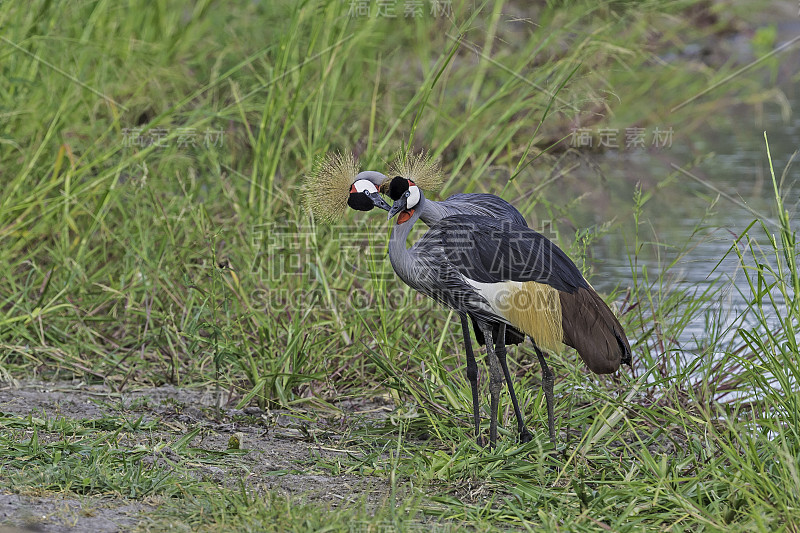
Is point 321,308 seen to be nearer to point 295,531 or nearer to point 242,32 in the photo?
point 295,531

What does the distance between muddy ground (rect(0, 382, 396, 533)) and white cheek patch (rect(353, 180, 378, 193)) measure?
86 cm

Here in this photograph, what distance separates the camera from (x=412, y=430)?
11.7ft

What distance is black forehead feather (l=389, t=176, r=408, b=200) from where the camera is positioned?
308 cm

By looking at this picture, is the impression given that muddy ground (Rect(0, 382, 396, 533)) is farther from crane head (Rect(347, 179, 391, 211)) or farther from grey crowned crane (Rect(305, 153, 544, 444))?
crane head (Rect(347, 179, 391, 211))

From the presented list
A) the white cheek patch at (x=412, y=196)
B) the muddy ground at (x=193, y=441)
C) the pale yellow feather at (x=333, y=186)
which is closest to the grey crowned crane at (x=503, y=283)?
the white cheek patch at (x=412, y=196)

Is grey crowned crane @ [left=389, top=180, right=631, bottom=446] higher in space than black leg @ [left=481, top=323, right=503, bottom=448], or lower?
higher

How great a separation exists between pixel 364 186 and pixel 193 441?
104 centimetres

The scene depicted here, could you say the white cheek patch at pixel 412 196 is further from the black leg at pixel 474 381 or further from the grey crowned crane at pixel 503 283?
the black leg at pixel 474 381

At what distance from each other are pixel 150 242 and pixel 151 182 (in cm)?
58

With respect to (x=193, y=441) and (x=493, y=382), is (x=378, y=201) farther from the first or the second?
(x=193, y=441)

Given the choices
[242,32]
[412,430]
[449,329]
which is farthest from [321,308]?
[242,32]

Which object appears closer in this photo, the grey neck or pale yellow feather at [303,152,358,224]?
the grey neck

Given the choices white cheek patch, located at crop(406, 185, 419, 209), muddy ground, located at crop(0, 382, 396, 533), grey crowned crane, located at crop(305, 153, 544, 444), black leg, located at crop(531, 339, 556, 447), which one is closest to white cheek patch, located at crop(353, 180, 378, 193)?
grey crowned crane, located at crop(305, 153, 544, 444)

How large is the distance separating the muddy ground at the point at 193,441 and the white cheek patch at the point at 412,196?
0.84 meters
